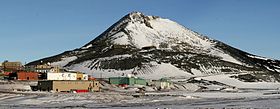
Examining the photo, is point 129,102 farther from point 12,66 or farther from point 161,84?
point 12,66

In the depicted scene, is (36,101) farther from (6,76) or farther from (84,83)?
(6,76)

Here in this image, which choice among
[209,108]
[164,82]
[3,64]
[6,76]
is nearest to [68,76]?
[6,76]

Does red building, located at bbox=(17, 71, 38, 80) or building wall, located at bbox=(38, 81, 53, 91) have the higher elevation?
red building, located at bbox=(17, 71, 38, 80)

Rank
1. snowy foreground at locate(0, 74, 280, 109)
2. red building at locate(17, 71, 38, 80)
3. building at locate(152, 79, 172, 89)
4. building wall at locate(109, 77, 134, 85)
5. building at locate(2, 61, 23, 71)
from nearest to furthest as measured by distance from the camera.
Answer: snowy foreground at locate(0, 74, 280, 109), red building at locate(17, 71, 38, 80), building wall at locate(109, 77, 134, 85), building at locate(152, 79, 172, 89), building at locate(2, 61, 23, 71)

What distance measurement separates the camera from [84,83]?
403ft

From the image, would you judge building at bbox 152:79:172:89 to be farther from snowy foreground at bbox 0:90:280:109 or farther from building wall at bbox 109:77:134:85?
snowy foreground at bbox 0:90:280:109

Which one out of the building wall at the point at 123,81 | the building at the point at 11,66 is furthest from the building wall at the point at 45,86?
the building at the point at 11,66

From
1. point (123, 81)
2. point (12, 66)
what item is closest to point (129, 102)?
point (123, 81)

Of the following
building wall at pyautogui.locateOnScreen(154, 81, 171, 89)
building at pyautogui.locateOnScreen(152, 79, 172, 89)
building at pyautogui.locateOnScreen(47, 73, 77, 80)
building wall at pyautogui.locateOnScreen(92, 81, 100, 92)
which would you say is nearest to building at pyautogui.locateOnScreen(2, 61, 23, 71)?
building at pyautogui.locateOnScreen(47, 73, 77, 80)

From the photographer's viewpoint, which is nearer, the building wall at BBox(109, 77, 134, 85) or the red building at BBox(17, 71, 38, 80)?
the red building at BBox(17, 71, 38, 80)

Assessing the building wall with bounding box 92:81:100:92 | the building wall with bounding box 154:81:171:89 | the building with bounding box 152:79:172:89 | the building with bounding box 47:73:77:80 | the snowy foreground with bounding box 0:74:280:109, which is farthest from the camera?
the building wall with bounding box 154:81:171:89

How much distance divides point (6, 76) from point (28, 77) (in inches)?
374

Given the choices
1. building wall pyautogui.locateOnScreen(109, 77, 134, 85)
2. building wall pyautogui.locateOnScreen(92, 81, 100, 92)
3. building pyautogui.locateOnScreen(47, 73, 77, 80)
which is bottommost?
building wall pyautogui.locateOnScreen(92, 81, 100, 92)

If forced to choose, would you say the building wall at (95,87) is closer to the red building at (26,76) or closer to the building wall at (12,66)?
the red building at (26,76)
